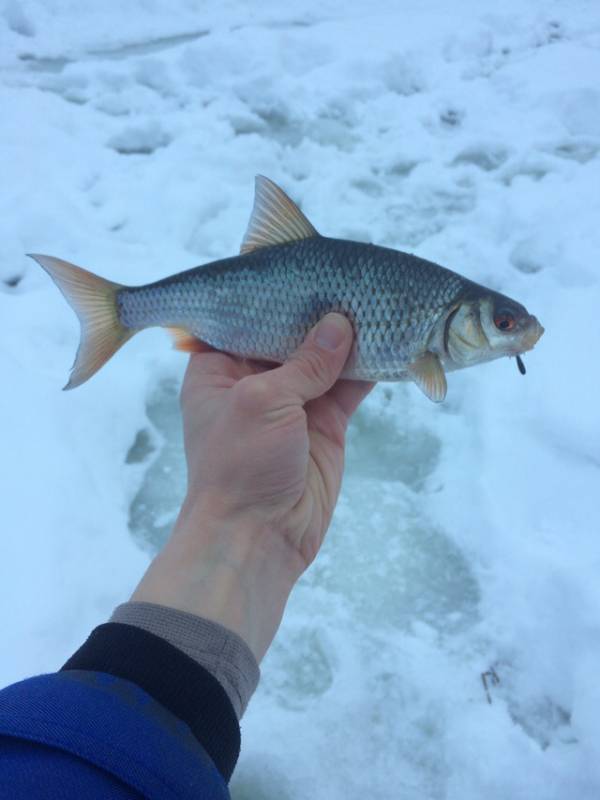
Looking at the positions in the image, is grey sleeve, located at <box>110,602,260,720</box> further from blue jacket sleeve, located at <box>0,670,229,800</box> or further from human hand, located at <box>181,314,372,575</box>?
human hand, located at <box>181,314,372,575</box>

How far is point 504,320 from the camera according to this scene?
6.13 feet

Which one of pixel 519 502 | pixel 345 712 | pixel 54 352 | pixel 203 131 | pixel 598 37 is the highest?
pixel 598 37

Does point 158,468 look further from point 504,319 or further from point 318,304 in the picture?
point 504,319

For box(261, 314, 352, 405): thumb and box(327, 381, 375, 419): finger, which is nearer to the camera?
box(261, 314, 352, 405): thumb

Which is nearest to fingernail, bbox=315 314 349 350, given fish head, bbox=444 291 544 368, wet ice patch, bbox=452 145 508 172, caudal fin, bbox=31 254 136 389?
fish head, bbox=444 291 544 368

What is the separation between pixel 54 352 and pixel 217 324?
5.04ft

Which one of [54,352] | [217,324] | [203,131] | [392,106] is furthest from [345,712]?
[392,106]

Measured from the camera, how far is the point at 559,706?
7.09ft

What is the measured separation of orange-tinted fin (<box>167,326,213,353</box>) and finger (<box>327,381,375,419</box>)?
1.66 ft

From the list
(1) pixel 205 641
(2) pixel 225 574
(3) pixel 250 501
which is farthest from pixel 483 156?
(1) pixel 205 641

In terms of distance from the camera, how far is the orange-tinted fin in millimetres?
2203

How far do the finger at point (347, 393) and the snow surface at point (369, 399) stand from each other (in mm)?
676

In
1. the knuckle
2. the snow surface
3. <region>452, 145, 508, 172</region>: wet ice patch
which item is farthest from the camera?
<region>452, 145, 508, 172</region>: wet ice patch

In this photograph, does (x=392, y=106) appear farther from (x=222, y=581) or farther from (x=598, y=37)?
(x=222, y=581)
